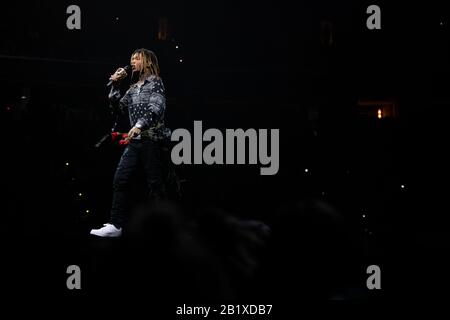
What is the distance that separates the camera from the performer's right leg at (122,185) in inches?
208

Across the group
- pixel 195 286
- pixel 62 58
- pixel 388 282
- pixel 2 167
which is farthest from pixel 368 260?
pixel 62 58

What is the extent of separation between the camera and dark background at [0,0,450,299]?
6.76m

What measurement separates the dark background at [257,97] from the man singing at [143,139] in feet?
4.07

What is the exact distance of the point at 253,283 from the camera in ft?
6.58

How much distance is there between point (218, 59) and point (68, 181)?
3.16 m

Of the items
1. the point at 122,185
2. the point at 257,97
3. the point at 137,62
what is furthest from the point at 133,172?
the point at 257,97

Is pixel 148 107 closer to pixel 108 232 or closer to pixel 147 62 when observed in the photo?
pixel 147 62

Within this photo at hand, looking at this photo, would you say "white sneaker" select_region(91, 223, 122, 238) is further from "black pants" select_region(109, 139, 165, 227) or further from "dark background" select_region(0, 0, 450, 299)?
"dark background" select_region(0, 0, 450, 299)

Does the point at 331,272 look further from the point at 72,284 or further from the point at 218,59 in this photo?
the point at 218,59

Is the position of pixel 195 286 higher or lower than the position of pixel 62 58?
lower

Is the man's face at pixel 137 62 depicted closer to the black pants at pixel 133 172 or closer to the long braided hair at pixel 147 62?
the long braided hair at pixel 147 62

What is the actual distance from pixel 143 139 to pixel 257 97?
9.54 ft

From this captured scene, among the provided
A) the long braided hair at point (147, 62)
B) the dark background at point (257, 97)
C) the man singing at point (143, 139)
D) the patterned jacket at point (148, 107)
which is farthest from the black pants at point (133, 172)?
the dark background at point (257, 97)

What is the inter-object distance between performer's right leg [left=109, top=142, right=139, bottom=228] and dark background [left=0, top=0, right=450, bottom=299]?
3.95 ft
